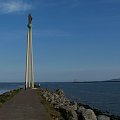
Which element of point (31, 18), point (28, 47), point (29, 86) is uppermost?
point (31, 18)

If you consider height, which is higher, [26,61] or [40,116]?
[26,61]

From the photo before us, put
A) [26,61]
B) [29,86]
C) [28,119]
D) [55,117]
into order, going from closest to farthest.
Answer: [28,119]
[55,117]
[26,61]
[29,86]

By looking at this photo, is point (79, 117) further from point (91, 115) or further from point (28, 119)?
point (28, 119)

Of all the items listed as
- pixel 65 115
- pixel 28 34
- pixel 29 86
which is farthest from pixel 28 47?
pixel 65 115

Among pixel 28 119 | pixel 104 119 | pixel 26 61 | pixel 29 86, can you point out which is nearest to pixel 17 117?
pixel 28 119

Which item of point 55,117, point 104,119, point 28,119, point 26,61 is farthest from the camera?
point 26,61

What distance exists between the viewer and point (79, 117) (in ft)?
59.6

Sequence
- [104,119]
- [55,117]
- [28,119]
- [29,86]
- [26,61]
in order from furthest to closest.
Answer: [29,86]
[26,61]
[104,119]
[55,117]
[28,119]

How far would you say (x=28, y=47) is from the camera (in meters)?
53.5

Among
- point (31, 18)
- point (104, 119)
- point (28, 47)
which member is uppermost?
point (31, 18)

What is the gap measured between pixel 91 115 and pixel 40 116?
8.12 ft

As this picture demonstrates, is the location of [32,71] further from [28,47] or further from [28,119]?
[28,119]

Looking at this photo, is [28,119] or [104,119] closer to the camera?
[28,119]

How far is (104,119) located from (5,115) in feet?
16.0
